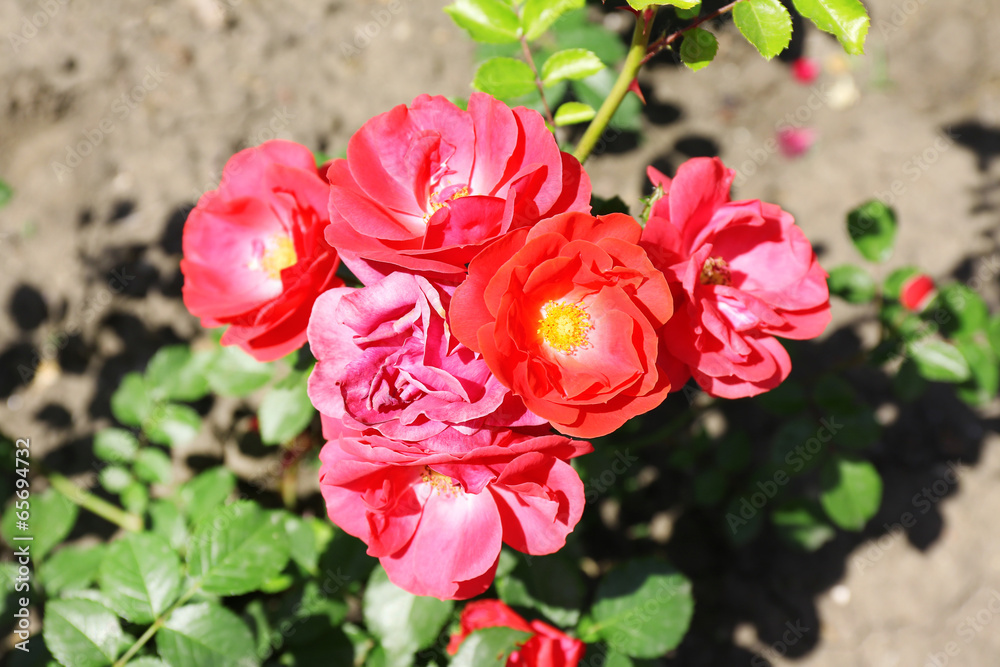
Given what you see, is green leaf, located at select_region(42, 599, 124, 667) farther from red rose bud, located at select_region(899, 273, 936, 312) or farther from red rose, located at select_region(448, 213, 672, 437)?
red rose bud, located at select_region(899, 273, 936, 312)

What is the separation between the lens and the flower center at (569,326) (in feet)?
3.87

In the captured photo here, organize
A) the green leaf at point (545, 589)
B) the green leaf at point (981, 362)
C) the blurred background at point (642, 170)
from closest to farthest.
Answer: the green leaf at point (545, 589)
the green leaf at point (981, 362)
the blurred background at point (642, 170)

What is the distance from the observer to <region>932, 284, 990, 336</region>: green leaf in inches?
80.4

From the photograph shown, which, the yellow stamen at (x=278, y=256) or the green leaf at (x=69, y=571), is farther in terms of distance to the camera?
the green leaf at (x=69, y=571)

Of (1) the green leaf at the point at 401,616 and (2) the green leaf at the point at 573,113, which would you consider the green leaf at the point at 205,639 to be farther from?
(2) the green leaf at the point at 573,113

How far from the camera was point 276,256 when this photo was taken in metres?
1.54

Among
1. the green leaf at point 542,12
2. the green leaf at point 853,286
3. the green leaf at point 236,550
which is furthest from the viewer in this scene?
the green leaf at point 853,286

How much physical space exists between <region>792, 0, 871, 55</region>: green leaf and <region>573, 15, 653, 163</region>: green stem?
297 mm

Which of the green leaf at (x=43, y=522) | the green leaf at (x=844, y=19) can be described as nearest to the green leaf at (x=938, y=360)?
the green leaf at (x=844, y=19)

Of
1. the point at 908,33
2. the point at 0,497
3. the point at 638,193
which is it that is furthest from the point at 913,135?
the point at 0,497

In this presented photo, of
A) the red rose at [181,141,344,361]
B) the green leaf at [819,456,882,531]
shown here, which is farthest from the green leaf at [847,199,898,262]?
the red rose at [181,141,344,361]

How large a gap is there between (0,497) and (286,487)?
3.13 feet

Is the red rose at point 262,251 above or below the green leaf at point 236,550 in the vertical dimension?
above

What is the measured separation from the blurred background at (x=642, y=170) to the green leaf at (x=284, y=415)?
108 centimetres
